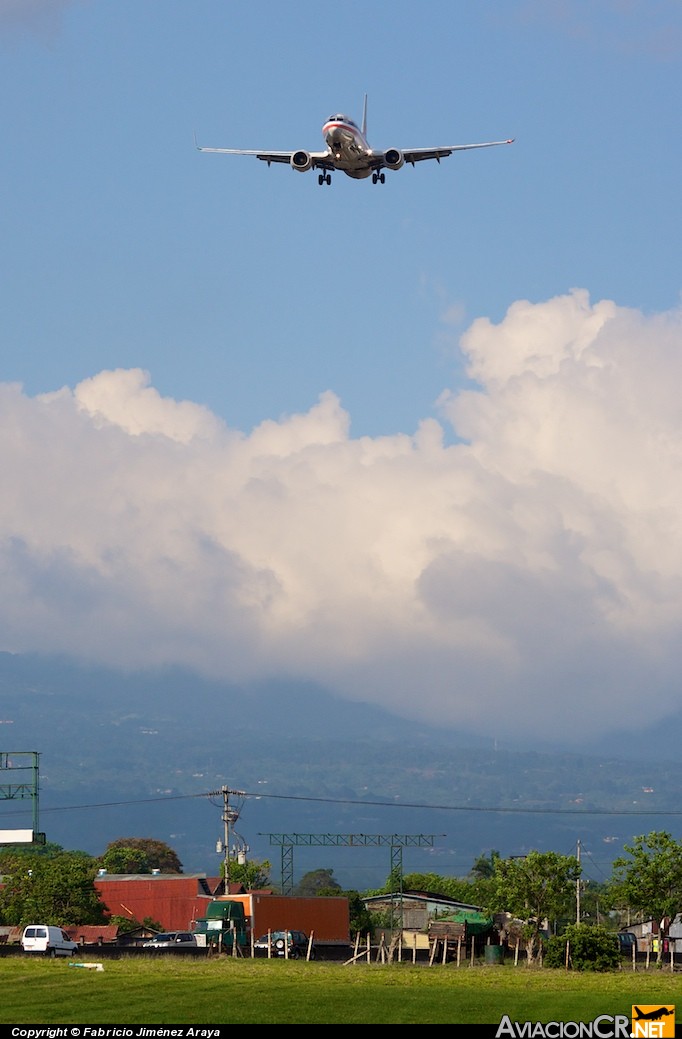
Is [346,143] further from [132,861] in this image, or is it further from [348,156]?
[132,861]

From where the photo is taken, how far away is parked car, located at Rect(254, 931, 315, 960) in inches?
2739

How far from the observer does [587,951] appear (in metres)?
61.9

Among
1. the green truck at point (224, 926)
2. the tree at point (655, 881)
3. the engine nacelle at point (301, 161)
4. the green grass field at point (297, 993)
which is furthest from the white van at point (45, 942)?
the engine nacelle at point (301, 161)

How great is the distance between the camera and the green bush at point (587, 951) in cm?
6144

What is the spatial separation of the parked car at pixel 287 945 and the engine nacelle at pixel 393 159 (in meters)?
40.0

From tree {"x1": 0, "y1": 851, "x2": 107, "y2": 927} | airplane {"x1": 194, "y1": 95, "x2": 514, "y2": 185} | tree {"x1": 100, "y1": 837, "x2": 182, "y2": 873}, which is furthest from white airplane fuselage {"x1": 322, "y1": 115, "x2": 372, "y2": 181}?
tree {"x1": 100, "y1": 837, "x2": 182, "y2": 873}

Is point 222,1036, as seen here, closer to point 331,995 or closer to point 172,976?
point 331,995

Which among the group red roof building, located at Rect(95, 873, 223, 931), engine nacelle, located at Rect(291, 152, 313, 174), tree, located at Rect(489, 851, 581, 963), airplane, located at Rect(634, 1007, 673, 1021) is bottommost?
red roof building, located at Rect(95, 873, 223, 931)

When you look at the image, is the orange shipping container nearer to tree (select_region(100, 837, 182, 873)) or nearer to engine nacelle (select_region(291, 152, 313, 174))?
engine nacelle (select_region(291, 152, 313, 174))

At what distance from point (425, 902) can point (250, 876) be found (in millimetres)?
54504

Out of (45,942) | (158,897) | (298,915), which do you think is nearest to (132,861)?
(158,897)

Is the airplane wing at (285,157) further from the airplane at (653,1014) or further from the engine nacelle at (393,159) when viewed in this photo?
the airplane at (653,1014)

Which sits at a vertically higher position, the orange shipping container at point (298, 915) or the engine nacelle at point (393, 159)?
the engine nacelle at point (393, 159)

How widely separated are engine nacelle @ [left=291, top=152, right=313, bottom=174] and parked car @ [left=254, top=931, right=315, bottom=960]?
129 ft
